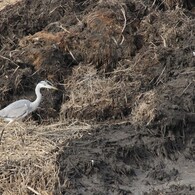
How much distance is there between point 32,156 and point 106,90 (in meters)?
2.00

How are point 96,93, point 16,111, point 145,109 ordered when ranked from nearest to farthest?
point 145,109
point 16,111
point 96,93

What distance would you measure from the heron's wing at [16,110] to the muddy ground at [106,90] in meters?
0.30

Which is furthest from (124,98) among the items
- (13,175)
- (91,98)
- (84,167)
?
(13,175)

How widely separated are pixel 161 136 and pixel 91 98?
1414 millimetres

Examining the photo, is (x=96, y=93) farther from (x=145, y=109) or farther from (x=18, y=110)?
(x=18, y=110)

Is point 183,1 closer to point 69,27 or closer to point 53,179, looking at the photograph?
point 69,27

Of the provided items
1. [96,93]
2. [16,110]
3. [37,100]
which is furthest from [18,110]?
[96,93]

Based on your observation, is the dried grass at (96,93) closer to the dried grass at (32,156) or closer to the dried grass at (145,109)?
the dried grass at (145,109)

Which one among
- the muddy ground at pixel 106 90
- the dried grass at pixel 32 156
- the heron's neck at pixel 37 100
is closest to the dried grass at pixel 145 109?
the muddy ground at pixel 106 90

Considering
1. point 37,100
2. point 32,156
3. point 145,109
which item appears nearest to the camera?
point 32,156

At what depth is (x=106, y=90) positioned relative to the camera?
9648 millimetres

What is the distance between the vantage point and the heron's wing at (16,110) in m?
9.13

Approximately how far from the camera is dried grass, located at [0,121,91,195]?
766 cm

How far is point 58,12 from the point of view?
11305 mm
